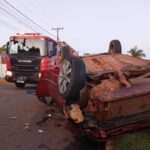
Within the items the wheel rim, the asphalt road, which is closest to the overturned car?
the wheel rim

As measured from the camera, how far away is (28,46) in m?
15.5

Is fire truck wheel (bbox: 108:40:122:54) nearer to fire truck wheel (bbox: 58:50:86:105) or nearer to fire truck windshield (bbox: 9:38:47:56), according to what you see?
fire truck wheel (bbox: 58:50:86:105)

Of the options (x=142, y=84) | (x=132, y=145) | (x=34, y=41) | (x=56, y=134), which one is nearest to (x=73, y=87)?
(x=142, y=84)

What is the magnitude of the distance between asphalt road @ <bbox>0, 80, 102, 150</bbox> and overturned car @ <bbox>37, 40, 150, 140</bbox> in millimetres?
896

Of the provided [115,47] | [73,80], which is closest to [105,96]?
[73,80]

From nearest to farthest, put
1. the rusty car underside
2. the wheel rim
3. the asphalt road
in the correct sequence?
Answer: the rusty car underside → the wheel rim → the asphalt road

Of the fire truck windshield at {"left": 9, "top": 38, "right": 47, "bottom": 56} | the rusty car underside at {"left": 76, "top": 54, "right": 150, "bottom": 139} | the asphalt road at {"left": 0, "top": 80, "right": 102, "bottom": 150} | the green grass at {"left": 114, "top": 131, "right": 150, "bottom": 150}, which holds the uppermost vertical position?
the fire truck windshield at {"left": 9, "top": 38, "right": 47, "bottom": 56}

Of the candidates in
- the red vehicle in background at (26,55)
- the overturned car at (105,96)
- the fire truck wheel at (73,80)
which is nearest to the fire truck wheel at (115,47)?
the overturned car at (105,96)

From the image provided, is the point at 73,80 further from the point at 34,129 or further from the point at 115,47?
the point at 115,47

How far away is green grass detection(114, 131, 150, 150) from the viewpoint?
19.1 feet

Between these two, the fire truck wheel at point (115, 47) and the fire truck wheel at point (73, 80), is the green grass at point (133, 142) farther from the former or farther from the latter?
the fire truck wheel at point (115, 47)

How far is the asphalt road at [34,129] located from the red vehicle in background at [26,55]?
470 cm

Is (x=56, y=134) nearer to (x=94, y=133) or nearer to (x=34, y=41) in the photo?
(x=94, y=133)

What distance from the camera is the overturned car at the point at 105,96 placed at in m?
5.22
